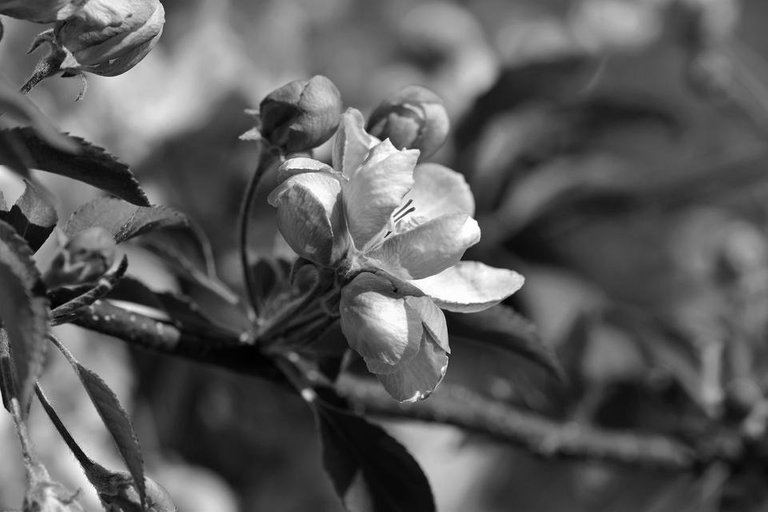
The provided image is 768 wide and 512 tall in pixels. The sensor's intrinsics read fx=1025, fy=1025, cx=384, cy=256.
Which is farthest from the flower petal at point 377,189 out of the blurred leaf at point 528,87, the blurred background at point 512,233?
the blurred leaf at point 528,87

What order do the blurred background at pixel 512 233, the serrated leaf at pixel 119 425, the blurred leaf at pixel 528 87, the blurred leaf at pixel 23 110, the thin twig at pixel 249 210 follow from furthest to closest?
the blurred leaf at pixel 528 87
the blurred background at pixel 512 233
the thin twig at pixel 249 210
the serrated leaf at pixel 119 425
the blurred leaf at pixel 23 110

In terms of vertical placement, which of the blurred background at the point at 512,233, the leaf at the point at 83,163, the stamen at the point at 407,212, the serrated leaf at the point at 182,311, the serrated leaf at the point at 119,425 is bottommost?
the blurred background at the point at 512,233

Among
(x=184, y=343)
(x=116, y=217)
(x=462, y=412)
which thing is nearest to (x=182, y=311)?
(x=184, y=343)

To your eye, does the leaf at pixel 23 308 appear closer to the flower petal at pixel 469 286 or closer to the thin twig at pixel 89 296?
the thin twig at pixel 89 296

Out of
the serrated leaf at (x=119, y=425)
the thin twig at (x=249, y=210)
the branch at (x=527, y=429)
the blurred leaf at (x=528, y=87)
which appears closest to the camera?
the serrated leaf at (x=119, y=425)

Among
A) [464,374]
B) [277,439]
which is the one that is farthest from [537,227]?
[277,439]

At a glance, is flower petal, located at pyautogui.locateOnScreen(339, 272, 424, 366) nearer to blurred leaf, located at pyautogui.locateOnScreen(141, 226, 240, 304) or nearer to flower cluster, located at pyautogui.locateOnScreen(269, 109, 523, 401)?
flower cluster, located at pyautogui.locateOnScreen(269, 109, 523, 401)

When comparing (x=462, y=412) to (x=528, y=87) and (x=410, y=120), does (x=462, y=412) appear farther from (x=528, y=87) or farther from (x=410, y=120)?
(x=528, y=87)

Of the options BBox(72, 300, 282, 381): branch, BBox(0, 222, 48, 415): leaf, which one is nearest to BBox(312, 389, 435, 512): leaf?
BBox(72, 300, 282, 381): branch
